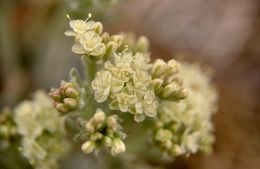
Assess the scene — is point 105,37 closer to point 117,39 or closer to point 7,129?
point 117,39

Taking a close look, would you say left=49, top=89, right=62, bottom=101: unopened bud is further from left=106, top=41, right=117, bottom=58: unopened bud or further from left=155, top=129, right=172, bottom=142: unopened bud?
left=155, top=129, right=172, bottom=142: unopened bud

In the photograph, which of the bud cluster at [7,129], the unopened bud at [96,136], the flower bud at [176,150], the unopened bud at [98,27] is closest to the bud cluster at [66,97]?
the unopened bud at [96,136]

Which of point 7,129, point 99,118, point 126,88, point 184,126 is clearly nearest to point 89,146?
point 99,118

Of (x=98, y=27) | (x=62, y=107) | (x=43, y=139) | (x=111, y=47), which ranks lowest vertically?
(x=62, y=107)

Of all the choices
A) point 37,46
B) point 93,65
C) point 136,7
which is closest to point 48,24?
point 37,46

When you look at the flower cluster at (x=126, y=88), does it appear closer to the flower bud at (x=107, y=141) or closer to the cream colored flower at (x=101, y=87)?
the cream colored flower at (x=101, y=87)

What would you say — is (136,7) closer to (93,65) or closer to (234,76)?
(234,76)

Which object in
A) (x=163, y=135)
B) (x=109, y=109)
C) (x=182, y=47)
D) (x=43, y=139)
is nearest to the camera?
(x=109, y=109)
